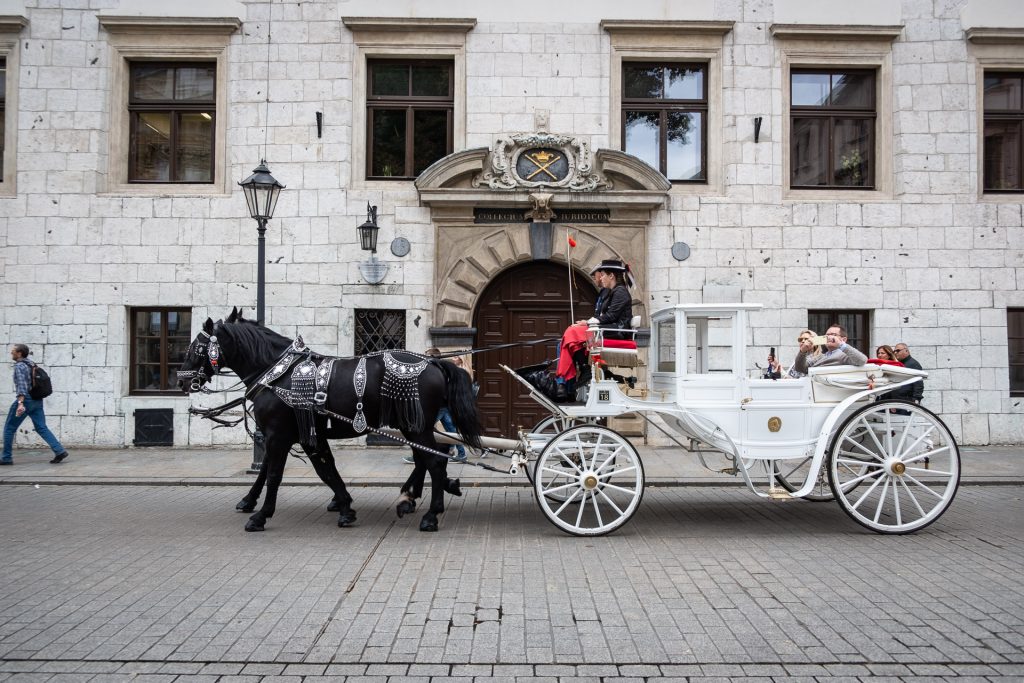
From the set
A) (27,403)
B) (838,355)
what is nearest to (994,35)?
(838,355)

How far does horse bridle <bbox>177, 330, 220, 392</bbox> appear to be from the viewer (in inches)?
273

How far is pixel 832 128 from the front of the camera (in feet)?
42.8

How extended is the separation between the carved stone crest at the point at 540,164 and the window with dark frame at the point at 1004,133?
22.0 ft

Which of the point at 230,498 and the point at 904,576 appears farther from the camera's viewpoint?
the point at 230,498

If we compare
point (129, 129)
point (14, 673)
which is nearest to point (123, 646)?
point (14, 673)

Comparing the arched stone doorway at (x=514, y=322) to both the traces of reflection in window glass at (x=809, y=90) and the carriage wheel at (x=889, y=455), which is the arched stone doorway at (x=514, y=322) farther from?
the carriage wheel at (x=889, y=455)

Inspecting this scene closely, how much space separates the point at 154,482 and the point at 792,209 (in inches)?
405

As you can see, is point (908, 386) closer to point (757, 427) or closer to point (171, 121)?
point (757, 427)

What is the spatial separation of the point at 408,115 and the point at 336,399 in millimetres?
7506

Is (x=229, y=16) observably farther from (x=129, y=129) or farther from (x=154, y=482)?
(x=154, y=482)

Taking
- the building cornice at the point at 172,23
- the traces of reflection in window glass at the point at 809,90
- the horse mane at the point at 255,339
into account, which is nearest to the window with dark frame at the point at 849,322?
the traces of reflection in window glass at the point at 809,90

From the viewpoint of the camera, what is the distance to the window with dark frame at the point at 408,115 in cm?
1297

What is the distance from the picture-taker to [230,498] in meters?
8.46

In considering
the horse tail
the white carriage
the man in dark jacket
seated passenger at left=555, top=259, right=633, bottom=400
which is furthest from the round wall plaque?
the man in dark jacket
